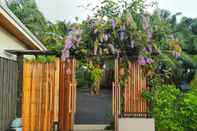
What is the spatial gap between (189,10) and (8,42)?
53.5 feet

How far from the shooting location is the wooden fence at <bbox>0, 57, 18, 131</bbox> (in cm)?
873

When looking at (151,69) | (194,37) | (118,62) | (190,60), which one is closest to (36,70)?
(118,62)

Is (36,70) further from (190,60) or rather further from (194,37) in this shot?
(194,37)

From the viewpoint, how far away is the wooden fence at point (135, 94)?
32.4 ft

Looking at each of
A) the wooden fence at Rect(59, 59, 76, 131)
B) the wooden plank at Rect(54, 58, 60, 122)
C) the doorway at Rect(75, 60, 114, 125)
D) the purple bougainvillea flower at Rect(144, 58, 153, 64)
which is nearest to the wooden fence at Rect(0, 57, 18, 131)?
the wooden plank at Rect(54, 58, 60, 122)

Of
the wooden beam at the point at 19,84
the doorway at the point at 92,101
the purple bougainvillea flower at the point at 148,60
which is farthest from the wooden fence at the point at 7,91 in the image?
the purple bougainvillea flower at the point at 148,60

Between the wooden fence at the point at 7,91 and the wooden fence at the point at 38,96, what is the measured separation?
0.89 feet

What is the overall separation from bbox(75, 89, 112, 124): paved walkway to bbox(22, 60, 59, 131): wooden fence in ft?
9.60

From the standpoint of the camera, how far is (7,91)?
9234mm

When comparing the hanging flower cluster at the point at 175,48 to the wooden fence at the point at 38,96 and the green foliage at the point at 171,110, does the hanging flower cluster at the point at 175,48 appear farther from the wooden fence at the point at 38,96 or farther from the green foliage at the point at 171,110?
the wooden fence at the point at 38,96

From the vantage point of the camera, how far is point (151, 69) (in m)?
9.20

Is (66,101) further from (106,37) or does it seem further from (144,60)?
(106,37)

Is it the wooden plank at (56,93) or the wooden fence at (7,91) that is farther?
the wooden plank at (56,93)

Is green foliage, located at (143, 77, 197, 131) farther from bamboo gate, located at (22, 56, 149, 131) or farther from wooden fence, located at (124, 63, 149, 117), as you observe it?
bamboo gate, located at (22, 56, 149, 131)
